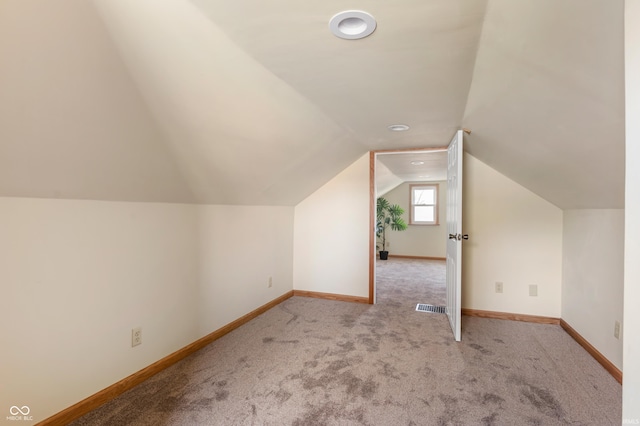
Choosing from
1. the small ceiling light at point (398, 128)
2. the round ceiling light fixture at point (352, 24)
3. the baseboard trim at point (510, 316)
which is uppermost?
the round ceiling light fixture at point (352, 24)

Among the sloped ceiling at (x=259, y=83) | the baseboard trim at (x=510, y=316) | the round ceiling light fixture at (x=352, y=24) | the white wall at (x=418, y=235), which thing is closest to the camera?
the sloped ceiling at (x=259, y=83)

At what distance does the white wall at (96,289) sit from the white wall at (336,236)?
1.48m

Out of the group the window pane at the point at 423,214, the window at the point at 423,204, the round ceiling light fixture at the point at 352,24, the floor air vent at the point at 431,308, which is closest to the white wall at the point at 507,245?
the floor air vent at the point at 431,308

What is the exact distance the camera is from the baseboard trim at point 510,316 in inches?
128

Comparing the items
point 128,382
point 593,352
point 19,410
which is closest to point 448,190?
point 593,352

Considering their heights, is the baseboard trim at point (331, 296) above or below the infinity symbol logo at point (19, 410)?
below

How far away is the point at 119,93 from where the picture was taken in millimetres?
1341

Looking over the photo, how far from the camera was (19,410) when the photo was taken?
1460 mm

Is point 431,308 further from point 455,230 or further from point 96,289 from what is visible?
point 96,289

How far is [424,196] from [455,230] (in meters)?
5.05

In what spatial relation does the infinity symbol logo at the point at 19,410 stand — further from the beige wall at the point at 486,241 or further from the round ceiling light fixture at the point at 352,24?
Answer: the beige wall at the point at 486,241

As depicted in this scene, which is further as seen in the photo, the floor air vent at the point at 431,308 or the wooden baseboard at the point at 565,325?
the floor air vent at the point at 431,308

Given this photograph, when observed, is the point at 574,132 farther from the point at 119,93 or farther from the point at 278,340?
the point at 278,340

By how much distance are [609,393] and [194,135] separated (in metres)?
3.05
